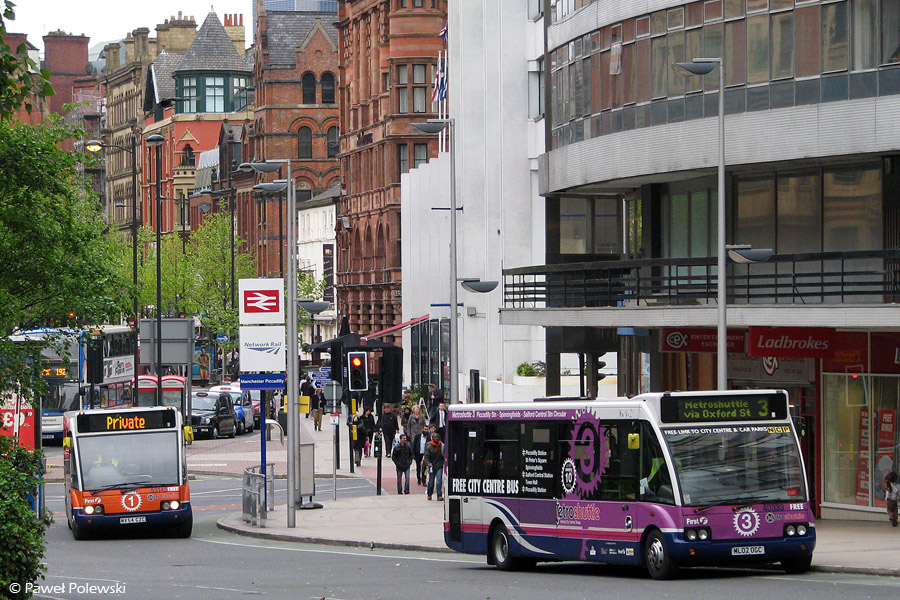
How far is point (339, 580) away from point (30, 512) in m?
6.80

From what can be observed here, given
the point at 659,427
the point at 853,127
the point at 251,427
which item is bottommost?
the point at 251,427

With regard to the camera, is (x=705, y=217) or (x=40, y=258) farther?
(x=705, y=217)

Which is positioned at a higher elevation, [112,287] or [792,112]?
[792,112]

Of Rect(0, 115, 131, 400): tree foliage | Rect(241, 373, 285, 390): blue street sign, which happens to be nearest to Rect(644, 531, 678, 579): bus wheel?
Rect(241, 373, 285, 390): blue street sign

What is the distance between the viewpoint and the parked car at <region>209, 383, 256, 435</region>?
6669 cm

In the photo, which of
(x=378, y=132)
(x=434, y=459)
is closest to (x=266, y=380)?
(x=434, y=459)

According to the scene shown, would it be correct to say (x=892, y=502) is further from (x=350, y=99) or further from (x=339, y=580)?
(x=350, y=99)

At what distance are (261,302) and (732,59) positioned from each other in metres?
10.0

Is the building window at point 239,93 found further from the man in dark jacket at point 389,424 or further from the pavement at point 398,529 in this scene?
the man in dark jacket at point 389,424

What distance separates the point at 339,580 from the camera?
844 inches

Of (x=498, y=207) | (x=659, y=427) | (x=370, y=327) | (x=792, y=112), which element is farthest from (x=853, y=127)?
(x=370, y=327)

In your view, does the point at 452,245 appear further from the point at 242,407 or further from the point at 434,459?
the point at 242,407

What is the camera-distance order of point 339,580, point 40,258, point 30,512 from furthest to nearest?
1. point 40,258
2. point 339,580
3. point 30,512

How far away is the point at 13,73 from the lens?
15.3 metres
